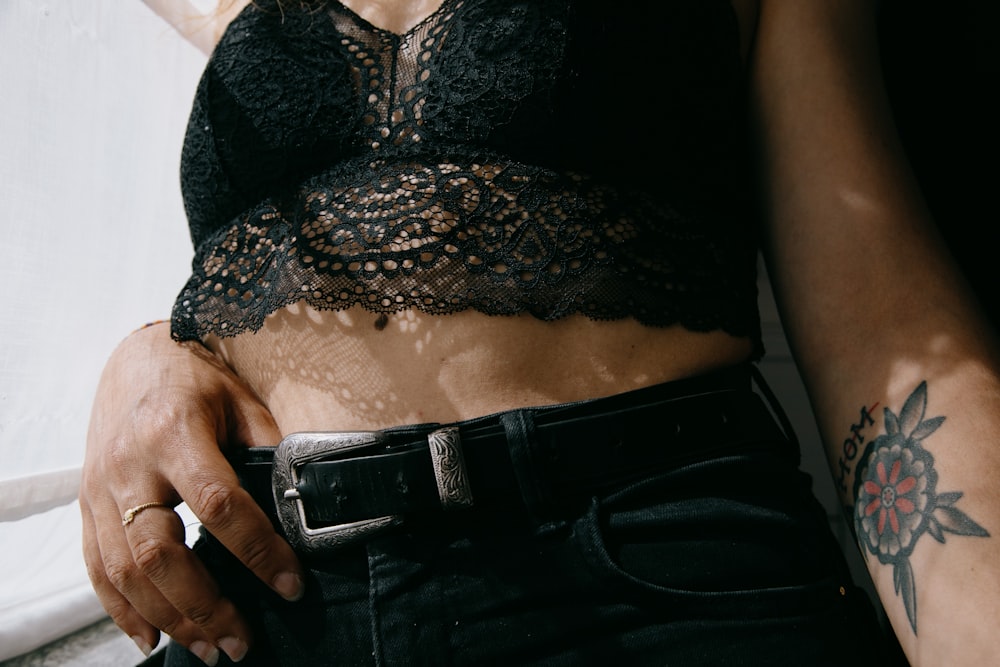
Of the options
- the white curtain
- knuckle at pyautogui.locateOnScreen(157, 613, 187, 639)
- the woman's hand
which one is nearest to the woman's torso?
the woman's hand

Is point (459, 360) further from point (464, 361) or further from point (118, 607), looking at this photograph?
point (118, 607)

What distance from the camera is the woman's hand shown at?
1.94 ft

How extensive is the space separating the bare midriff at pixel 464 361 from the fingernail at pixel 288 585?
0.48 feet

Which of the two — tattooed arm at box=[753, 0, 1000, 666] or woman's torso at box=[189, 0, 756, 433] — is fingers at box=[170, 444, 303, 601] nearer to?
woman's torso at box=[189, 0, 756, 433]

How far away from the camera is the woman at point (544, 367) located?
0.56 meters

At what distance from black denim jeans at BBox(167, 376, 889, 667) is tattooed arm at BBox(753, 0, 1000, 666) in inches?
3.5

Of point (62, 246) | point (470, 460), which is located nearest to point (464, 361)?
point (470, 460)

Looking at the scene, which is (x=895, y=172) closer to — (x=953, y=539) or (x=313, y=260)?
(x=953, y=539)

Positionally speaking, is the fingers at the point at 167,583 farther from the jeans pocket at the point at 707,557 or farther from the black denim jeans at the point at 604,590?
the jeans pocket at the point at 707,557

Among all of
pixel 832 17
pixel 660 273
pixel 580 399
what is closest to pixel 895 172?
pixel 832 17

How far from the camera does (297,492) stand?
23.1 inches

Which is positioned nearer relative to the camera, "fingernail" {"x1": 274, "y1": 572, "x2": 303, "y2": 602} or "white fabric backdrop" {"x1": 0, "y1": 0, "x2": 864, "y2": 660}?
"fingernail" {"x1": 274, "y1": 572, "x2": 303, "y2": 602}

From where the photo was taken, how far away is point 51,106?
0.94 metres

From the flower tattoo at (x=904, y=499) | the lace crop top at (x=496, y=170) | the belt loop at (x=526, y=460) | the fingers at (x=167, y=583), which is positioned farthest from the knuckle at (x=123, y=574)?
the flower tattoo at (x=904, y=499)
